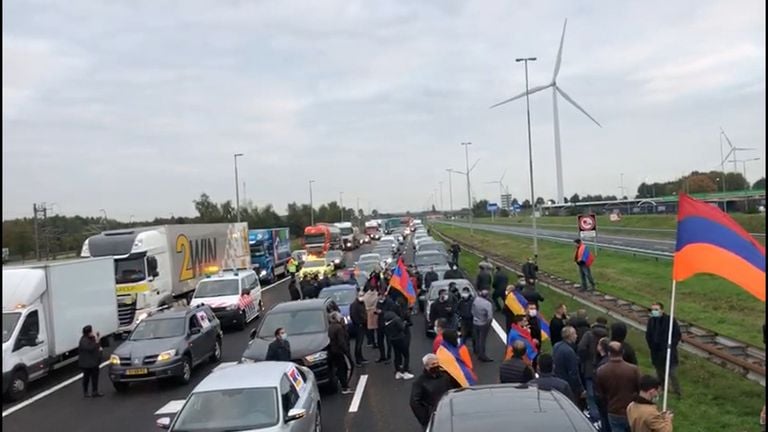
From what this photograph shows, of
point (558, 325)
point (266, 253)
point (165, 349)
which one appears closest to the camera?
point (558, 325)

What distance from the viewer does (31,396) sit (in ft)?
51.3

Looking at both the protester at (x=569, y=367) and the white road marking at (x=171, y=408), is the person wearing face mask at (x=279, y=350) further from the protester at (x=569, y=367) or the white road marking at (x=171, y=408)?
the protester at (x=569, y=367)

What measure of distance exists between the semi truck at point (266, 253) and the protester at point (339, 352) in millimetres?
29545

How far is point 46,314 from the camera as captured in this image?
55.9 feet

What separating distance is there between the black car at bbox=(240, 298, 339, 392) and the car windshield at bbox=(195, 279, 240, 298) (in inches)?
346

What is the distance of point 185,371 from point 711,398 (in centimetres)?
1040

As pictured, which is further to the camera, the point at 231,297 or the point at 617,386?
the point at 231,297

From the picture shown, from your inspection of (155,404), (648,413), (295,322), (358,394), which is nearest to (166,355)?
(155,404)

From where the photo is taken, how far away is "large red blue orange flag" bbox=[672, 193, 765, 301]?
7086 millimetres

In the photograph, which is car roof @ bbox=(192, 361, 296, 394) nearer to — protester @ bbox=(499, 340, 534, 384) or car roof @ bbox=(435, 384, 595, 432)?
protester @ bbox=(499, 340, 534, 384)

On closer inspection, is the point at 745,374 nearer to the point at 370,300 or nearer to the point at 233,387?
the point at 370,300

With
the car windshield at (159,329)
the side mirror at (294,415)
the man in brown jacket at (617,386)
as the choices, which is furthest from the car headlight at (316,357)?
the man in brown jacket at (617,386)

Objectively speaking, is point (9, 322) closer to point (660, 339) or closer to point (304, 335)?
point (304, 335)

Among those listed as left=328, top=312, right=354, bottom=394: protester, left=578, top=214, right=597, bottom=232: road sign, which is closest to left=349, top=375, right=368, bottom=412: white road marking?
left=328, top=312, right=354, bottom=394: protester
